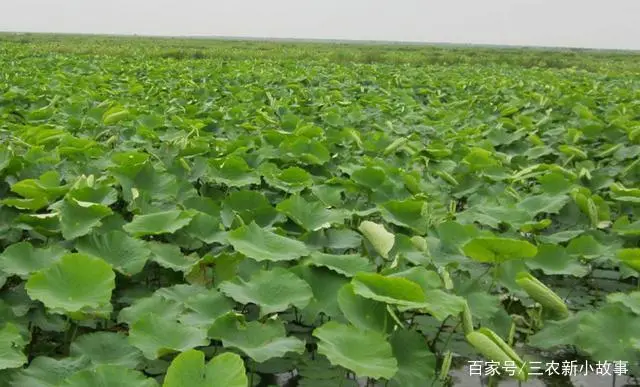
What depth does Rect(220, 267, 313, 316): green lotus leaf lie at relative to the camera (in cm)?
182

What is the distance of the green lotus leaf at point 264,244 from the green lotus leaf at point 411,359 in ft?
1.48

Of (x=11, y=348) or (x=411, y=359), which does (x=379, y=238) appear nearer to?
(x=411, y=359)

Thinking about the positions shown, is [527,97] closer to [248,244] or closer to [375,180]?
[375,180]

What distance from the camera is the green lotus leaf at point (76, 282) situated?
177 cm

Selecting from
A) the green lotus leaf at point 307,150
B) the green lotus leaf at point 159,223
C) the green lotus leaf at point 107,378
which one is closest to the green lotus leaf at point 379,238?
the green lotus leaf at point 159,223

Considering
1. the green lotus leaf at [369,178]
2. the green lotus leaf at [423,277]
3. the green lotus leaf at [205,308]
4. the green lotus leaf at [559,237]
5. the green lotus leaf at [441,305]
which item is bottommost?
the green lotus leaf at [205,308]

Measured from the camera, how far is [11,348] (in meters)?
1.60

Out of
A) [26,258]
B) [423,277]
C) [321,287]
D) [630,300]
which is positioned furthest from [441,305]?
[26,258]

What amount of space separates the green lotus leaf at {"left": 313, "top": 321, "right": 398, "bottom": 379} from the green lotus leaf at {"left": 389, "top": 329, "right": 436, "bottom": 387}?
136 mm

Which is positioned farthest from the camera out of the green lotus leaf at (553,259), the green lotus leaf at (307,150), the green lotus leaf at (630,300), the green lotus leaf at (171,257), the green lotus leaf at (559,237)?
the green lotus leaf at (307,150)

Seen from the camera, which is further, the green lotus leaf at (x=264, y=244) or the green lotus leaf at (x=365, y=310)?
the green lotus leaf at (x=264, y=244)

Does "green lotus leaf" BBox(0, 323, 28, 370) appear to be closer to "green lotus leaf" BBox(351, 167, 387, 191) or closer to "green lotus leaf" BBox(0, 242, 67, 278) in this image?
"green lotus leaf" BBox(0, 242, 67, 278)

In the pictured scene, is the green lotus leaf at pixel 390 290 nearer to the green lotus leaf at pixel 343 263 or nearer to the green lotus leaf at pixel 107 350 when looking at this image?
→ the green lotus leaf at pixel 343 263

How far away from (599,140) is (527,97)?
118 inches
